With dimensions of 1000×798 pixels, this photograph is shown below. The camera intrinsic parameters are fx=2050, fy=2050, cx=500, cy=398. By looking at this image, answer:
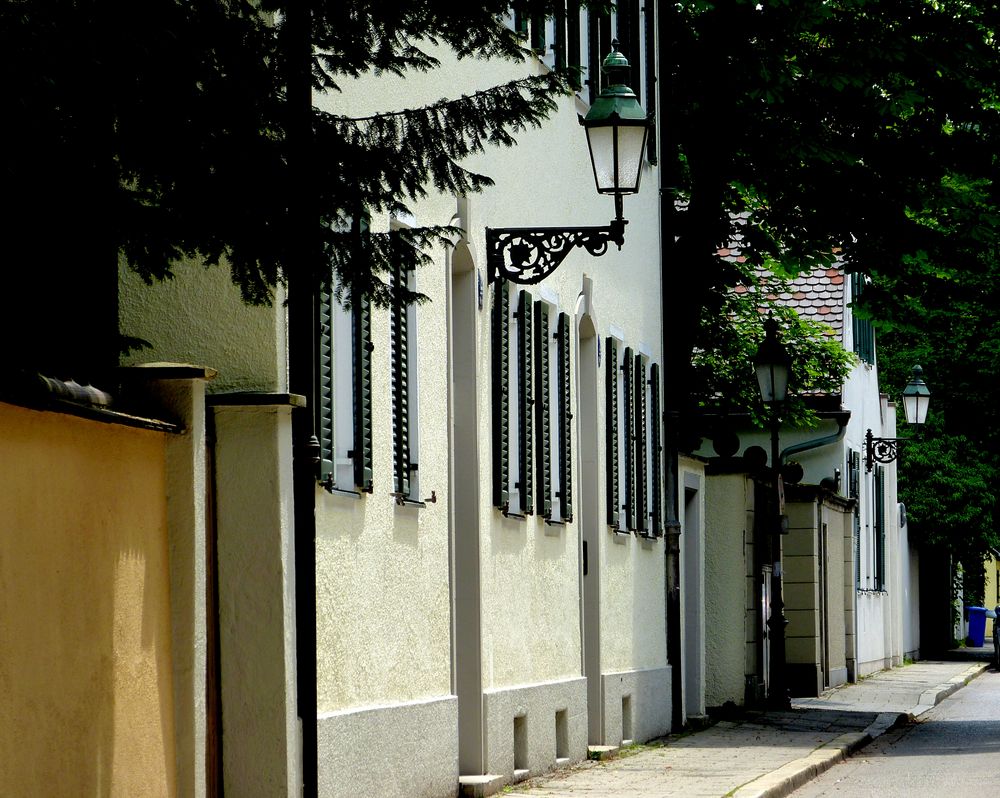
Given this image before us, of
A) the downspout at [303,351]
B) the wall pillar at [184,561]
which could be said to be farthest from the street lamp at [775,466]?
the wall pillar at [184,561]

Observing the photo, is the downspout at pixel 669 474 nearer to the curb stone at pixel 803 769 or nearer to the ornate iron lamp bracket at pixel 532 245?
the curb stone at pixel 803 769

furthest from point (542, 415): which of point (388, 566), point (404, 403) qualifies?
point (388, 566)

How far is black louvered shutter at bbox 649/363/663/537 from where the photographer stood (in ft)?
67.6

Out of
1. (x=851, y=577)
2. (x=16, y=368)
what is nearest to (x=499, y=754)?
(x=16, y=368)

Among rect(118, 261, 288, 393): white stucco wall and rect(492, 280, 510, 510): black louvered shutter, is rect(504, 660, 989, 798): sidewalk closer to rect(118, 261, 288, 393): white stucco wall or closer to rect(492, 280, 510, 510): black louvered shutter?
rect(492, 280, 510, 510): black louvered shutter

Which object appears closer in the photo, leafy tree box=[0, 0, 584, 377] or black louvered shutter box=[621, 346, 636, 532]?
leafy tree box=[0, 0, 584, 377]

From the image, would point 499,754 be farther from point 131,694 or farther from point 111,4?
point 111,4

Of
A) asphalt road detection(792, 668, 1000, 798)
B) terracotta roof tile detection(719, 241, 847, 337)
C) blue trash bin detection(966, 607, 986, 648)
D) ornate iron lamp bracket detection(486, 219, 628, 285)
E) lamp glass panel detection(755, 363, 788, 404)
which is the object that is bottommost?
blue trash bin detection(966, 607, 986, 648)

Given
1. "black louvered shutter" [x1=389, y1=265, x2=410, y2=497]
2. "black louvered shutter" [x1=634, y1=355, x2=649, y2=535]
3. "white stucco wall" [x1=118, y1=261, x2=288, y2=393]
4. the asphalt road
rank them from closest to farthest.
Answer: "white stucco wall" [x1=118, y1=261, x2=288, y2=393], "black louvered shutter" [x1=389, y1=265, x2=410, y2=497], the asphalt road, "black louvered shutter" [x1=634, y1=355, x2=649, y2=535]

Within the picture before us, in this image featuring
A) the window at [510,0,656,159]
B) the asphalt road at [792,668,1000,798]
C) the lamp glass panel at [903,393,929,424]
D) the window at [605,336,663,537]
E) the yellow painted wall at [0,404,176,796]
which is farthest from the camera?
the lamp glass panel at [903,393,929,424]

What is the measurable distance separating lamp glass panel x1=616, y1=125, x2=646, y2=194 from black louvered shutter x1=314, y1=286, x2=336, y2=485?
2833 millimetres

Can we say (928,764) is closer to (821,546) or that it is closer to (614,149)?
(614,149)

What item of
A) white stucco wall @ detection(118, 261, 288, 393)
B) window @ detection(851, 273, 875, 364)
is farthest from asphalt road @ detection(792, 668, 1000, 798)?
window @ detection(851, 273, 875, 364)

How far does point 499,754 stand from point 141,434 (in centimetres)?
630
